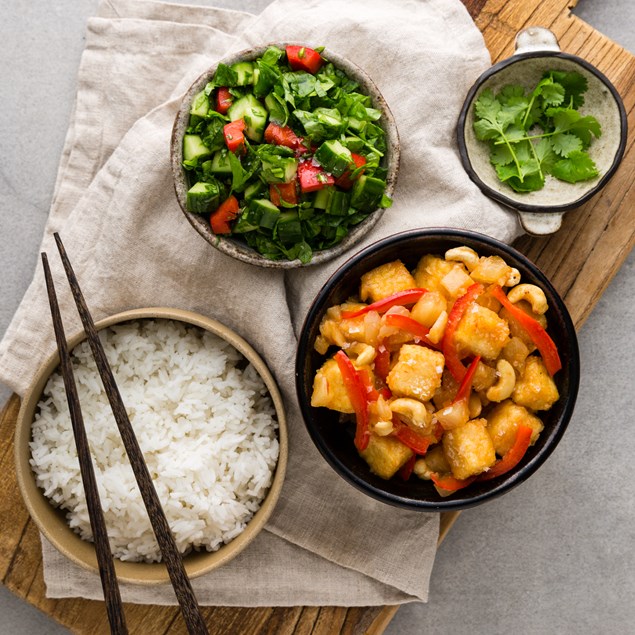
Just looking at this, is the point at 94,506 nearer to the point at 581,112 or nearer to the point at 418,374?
the point at 418,374


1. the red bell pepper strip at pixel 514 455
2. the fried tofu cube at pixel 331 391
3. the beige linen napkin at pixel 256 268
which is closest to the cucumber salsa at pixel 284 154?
the beige linen napkin at pixel 256 268

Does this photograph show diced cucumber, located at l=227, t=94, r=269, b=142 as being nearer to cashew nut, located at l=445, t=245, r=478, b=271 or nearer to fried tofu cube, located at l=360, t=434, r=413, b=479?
cashew nut, located at l=445, t=245, r=478, b=271

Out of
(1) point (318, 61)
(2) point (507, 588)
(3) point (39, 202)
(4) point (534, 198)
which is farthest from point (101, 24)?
(2) point (507, 588)

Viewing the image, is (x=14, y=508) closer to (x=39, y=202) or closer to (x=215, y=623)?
(x=215, y=623)

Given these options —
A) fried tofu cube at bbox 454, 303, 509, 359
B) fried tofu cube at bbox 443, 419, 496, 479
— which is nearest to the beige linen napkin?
fried tofu cube at bbox 454, 303, 509, 359

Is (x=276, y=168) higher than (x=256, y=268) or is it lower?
higher

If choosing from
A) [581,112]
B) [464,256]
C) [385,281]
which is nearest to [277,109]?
[385,281]

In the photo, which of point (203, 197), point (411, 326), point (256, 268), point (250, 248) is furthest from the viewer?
point (256, 268)
